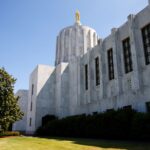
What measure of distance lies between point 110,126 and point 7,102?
13.4 metres

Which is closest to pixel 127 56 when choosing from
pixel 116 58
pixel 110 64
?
pixel 116 58

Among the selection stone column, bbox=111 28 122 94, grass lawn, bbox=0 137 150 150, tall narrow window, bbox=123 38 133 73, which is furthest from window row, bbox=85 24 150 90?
grass lawn, bbox=0 137 150 150

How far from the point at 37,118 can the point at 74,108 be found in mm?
6987

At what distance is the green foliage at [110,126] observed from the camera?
1775 cm

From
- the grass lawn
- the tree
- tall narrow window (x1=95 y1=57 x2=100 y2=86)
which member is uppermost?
tall narrow window (x1=95 y1=57 x2=100 y2=86)

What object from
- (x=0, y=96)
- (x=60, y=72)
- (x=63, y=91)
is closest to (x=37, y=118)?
(x=63, y=91)

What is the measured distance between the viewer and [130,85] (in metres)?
25.5

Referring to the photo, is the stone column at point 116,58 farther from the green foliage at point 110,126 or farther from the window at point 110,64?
the green foliage at point 110,126

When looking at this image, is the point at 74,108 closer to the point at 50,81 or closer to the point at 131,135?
the point at 50,81

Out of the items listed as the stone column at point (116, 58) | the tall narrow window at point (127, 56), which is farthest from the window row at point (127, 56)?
the stone column at point (116, 58)

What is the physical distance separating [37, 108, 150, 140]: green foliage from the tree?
692 cm

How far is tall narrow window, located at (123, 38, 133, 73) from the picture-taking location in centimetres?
2609

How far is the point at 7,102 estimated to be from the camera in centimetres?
2698

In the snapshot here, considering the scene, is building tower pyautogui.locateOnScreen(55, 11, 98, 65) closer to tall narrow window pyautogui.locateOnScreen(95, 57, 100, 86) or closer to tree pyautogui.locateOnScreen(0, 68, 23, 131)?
tall narrow window pyautogui.locateOnScreen(95, 57, 100, 86)
